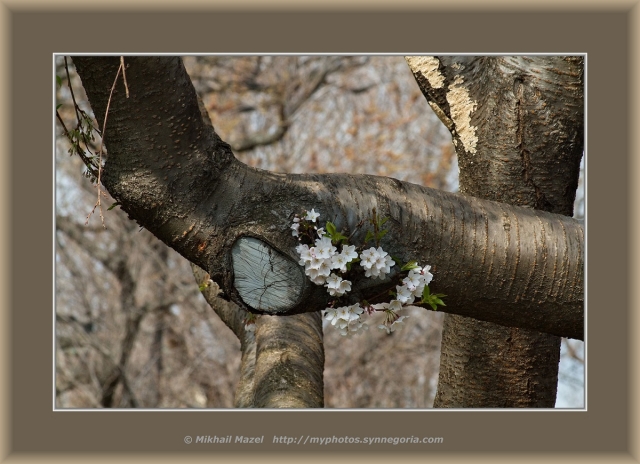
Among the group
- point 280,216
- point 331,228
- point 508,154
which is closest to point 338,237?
point 331,228

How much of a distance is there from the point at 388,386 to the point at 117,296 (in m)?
2.54

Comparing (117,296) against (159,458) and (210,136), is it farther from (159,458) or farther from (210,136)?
(210,136)

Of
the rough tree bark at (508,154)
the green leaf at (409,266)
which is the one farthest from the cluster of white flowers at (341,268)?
the rough tree bark at (508,154)

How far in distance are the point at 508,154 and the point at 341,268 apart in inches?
37.7

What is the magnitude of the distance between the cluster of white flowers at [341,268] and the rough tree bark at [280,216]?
3 cm

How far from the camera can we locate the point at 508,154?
2.18 meters

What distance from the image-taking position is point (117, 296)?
6.00 m

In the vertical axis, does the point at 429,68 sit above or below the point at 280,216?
above

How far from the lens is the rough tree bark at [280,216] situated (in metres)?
1.37

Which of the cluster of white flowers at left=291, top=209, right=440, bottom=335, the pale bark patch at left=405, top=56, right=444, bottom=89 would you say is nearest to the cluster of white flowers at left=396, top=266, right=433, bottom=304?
the cluster of white flowers at left=291, top=209, right=440, bottom=335

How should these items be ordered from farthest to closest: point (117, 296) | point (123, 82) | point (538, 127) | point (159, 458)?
1. point (117, 296)
2. point (538, 127)
3. point (159, 458)
4. point (123, 82)

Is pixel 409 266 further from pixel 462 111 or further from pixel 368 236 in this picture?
pixel 462 111

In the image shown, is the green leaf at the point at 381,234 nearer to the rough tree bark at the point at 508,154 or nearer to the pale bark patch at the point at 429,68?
the rough tree bark at the point at 508,154
